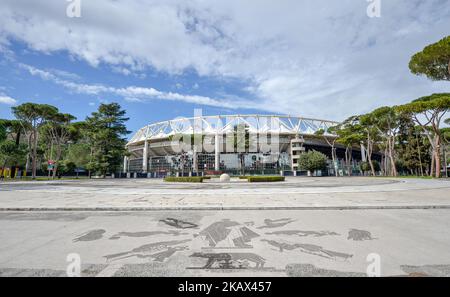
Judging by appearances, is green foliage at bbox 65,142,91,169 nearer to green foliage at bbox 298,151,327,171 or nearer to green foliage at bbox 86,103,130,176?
green foliage at bbox 86,103,130,176

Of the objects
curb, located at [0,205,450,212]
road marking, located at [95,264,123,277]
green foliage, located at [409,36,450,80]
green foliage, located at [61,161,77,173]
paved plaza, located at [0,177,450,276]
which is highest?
green foliage, located at [409,36,450,80]

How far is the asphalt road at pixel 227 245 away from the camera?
11.3 ft

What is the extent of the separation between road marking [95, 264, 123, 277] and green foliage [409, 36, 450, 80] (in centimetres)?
3822

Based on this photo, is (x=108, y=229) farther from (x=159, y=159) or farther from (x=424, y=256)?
(x=159, y=159)

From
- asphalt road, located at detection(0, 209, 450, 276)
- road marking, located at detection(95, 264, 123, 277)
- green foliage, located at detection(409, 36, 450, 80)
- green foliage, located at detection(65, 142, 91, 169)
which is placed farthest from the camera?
green foliage, located at detection(65, 142, 91, 169)

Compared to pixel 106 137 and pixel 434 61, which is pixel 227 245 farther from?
pixel 106 137

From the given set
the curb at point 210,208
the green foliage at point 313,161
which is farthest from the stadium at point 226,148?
the curb at point 210,208

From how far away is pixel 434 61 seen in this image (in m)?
27.4

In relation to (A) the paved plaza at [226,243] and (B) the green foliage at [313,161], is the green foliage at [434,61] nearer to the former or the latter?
(B) the green foliage at [313,161]

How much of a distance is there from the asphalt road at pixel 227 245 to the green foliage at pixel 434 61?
29.8m

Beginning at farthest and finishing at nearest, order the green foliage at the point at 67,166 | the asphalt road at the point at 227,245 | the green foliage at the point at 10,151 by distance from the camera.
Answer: the green foliage at the point at 67,166, the green foliage at the point at 10,151, the asphalt road at the point at 227,245

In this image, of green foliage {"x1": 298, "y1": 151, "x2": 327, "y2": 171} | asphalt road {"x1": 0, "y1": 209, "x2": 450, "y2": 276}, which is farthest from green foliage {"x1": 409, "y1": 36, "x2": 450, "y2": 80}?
asphalt road {"x1": 0, "y1": 209, "x2": 450, "y2": 276}

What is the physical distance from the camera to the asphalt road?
3.45 meters

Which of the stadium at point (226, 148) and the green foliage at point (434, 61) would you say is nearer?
the green foliage at point (434, 61)
